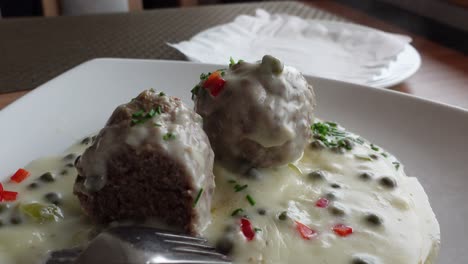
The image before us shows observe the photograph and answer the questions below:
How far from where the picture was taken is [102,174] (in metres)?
1.46

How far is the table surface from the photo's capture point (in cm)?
284

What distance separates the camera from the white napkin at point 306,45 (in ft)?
9.91

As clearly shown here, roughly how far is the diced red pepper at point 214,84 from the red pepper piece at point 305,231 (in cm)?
49

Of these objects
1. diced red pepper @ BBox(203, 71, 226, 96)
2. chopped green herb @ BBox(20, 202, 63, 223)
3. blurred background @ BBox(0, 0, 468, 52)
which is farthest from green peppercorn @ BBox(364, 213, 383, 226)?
blurred background @ BBox(0, 0, 468, 52)

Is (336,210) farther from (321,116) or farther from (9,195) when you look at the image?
(9,195)

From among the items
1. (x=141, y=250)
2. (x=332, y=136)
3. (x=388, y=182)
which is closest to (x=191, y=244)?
(x=141, y=250)

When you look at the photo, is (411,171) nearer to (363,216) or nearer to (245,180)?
(363,216)

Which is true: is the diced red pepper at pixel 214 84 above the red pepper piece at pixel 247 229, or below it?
above

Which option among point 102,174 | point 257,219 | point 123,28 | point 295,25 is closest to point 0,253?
point 102,174

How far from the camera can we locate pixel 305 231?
154cm

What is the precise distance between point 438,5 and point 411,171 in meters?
2.77

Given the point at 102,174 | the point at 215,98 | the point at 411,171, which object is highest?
the point at 215,98

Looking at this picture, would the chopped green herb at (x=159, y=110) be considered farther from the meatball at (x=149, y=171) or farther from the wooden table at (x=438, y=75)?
the wooden table at (x=438, y=75)

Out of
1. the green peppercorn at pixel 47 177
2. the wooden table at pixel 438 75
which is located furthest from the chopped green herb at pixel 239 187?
the wooden table at pixel 438 75
